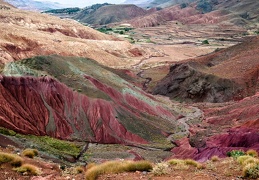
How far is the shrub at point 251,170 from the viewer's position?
11.4 meters

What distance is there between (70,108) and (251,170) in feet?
90.7

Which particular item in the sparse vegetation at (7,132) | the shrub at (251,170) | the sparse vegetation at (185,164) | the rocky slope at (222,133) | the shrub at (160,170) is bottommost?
the rocky slope at (222,133)

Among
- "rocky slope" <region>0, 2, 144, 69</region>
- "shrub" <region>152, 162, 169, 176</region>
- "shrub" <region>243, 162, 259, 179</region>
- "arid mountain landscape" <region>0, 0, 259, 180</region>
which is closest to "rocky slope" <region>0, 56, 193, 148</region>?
"arid mountain landscape" <region>0, 0, 259, 180</region>

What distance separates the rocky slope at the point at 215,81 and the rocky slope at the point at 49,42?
35.2 metres

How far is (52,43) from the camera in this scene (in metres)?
98.7

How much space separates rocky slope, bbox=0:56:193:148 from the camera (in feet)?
107

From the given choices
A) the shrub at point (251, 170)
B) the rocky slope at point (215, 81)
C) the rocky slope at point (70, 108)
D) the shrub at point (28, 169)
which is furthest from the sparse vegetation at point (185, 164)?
the rocky slope at point (215, 81)

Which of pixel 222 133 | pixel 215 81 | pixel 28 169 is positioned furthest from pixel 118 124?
pixel 215 81

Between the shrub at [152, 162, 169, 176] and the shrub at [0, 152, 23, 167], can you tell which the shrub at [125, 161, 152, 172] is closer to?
the shrub at [152, 162, 169, 176]

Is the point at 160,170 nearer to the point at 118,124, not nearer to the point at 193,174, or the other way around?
the point at 193,174

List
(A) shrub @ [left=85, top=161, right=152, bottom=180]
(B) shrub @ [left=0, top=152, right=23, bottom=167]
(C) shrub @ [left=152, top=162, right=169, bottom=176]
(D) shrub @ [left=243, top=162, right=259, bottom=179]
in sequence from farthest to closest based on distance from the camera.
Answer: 1. (B) shrub @ [left=0, top=152, right=23, bottom=167]
2. (C) shrub @ [left=152, top=162, right=169, bottom=176]
3. (A) shrub @ [left=85, top=161, right=152, bottom=180]
4. (D) shrub @ [left=243, top=162, right=259, bottom=179]

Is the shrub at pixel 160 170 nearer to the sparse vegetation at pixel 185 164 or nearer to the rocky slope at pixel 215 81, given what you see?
the sparse vegetation at pixel 185 164

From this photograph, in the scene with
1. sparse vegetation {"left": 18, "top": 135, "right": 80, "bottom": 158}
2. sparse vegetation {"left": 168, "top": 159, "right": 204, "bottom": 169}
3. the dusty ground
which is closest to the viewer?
the dusty ground

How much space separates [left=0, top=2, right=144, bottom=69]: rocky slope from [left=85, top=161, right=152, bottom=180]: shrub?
2406 inches
